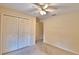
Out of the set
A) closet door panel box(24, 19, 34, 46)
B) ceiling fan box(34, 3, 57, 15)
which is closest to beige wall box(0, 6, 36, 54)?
closet door panel box(24, 19, 34, 46)

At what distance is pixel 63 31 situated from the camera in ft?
5.21

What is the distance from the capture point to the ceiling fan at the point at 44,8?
1.44 m

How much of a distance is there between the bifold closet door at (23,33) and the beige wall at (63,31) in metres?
0.30

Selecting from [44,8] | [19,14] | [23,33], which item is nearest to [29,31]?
[23,33]

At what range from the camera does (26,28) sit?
1.61m

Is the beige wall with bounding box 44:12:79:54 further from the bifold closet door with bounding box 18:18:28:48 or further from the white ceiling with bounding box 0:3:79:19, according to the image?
the bifold closet door with bounding box 18:18:28:48

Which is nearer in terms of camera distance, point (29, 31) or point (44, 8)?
point (44, 8)

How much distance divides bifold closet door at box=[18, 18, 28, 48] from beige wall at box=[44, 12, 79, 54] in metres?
0.30

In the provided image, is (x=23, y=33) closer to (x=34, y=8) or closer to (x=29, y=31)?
(x=29, y=31)

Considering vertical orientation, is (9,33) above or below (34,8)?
below

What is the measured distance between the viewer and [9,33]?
149 centimetres

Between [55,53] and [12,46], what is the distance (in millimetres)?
620

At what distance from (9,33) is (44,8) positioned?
0.61 metres
